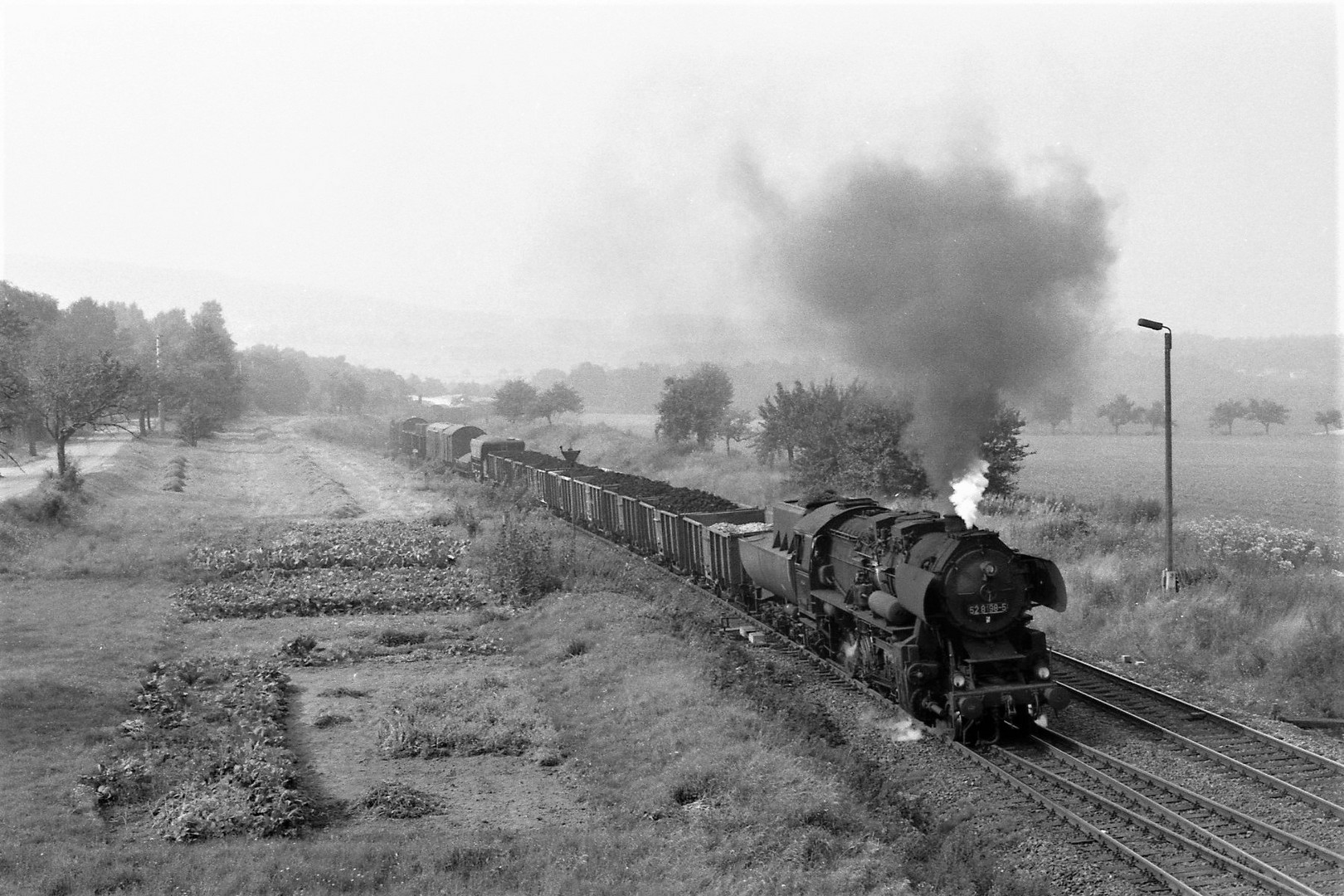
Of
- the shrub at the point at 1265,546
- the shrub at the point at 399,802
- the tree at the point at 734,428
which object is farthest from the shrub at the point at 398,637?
the tree at the point at 734,428

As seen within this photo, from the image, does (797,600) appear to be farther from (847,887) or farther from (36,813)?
(36,813)

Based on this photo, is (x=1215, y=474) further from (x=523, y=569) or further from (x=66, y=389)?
(x=66, y=389)

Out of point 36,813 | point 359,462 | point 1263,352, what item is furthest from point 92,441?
point 1263,352

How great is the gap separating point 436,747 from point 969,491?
8605mm

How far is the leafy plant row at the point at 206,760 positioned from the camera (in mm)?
10672

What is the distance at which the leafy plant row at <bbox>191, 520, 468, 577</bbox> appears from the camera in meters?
27.1

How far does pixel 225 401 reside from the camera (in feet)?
276

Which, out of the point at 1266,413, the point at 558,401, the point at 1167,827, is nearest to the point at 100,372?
the point at 1167,827

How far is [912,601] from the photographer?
1230cm

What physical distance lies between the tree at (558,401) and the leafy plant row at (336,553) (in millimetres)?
53652

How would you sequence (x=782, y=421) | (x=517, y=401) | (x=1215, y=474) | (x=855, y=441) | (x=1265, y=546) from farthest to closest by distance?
(x=517, y=401)
(x=1215, y=474)
(x=782, y=421)
(x=855, y=441)
(x=1265, y=546)

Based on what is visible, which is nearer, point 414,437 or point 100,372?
point 100,372

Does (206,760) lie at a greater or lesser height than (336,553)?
lesser

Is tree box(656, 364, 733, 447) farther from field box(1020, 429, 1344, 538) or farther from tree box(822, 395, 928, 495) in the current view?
tree box(822, 395, 928, 495)
